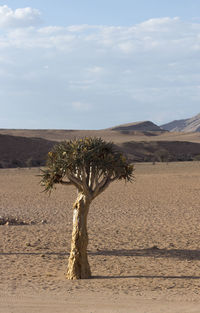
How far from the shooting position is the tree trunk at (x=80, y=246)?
8.88 m

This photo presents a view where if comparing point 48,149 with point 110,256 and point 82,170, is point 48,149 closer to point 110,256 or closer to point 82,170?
point 110,256

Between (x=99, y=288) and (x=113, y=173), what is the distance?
7.27ft

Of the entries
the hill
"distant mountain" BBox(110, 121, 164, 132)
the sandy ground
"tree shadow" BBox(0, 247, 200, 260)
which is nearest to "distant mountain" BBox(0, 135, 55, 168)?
the hill

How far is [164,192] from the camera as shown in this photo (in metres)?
25.0

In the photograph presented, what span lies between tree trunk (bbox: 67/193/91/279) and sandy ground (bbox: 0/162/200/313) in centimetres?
25

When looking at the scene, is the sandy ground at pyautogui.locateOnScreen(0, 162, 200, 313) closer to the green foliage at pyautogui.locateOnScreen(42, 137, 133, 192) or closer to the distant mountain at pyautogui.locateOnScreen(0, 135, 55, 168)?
the green foliage at pyautogui.locateOnScreen(42, 137, 133, 192)

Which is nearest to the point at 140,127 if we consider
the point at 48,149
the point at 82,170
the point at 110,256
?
the point at 48,149

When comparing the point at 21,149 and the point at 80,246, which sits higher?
the point at 21,149

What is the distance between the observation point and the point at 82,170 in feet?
28.7

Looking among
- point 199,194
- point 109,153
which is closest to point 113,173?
point 109,153

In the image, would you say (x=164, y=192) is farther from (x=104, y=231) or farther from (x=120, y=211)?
(x=104, y=231)

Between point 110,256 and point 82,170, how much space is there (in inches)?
122

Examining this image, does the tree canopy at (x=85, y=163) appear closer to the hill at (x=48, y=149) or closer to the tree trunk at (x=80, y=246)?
the tree trunk at (x=80, y=246)

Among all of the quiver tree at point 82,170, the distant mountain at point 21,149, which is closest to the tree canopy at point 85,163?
the quiver tree at point 82,170
